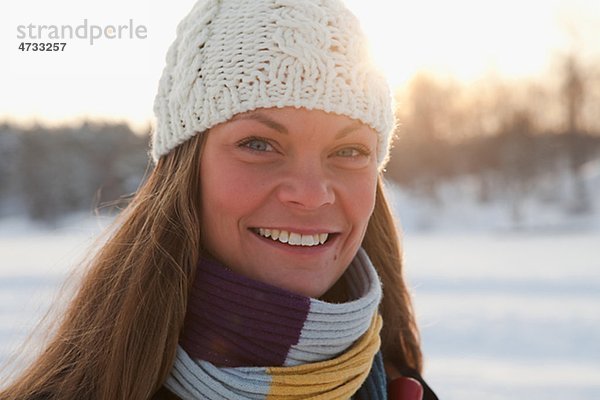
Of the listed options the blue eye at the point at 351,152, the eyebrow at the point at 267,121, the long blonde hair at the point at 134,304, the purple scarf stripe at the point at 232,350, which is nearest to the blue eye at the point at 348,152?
the blue eye at the point at 351,152

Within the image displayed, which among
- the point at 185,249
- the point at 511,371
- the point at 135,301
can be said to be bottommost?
the point at 511,371

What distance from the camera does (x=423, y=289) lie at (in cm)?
970

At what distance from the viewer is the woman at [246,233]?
1.63 meters

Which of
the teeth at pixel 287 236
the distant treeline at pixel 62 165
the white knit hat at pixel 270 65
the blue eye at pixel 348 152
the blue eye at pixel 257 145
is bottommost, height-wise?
the teeth at pixel 287 236

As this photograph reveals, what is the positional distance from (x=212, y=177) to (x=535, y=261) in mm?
12071

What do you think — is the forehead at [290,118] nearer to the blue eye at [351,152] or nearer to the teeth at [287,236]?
the blue eye at [351,152]

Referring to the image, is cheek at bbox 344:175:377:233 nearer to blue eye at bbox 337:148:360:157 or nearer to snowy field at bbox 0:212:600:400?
blue eye at bbox 337:148:360:157

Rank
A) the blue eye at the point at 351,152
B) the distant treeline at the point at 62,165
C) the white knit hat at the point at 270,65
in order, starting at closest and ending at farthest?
the white knit hat at the point at 270,65 → the blue eye at the point at 351,152 → the distant treeline at the point at 62,165

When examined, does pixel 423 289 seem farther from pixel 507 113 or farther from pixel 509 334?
pixel 507 113

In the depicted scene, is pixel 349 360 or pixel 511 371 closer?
pixel 349 360

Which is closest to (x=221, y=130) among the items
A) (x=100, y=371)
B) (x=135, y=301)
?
(x=135, y=301)

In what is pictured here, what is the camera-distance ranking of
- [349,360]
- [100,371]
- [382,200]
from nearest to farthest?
[100,371] < [349,360] < [382,200]

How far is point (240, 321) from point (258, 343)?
7 centimetres

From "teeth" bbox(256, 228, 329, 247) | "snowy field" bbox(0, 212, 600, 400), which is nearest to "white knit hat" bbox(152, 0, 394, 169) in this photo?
"teeth" bbox(256, 228, 329, 247)
